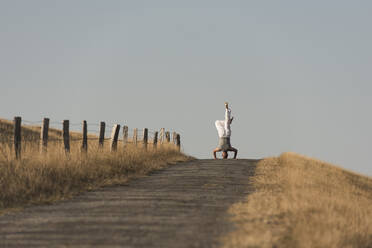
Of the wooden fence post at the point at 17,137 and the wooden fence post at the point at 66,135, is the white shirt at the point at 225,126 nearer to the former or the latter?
the wooden fence post at the point at 66,135

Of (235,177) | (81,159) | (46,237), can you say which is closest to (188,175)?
(235,177)

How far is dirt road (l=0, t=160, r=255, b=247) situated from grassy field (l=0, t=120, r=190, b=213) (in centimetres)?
76

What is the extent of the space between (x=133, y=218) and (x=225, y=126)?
1729 centimetres

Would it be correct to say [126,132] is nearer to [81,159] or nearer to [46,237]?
[81,159]

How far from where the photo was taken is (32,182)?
474 inches

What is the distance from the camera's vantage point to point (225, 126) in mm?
25562

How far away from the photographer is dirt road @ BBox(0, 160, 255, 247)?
704cm

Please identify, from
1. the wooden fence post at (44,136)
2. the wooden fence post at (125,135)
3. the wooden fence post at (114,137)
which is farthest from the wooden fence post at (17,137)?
the wooden fence post at (125,135)

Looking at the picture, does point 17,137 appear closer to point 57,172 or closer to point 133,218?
point 57,172

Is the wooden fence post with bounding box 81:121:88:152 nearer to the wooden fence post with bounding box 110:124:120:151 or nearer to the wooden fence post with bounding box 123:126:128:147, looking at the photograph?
the wooden fence post with bounding box 110:124:120:151

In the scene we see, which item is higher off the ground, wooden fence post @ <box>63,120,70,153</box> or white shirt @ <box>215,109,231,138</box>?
white shirt @ <box>215,109,231,138</box>

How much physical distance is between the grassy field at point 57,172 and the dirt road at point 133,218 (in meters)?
0.76

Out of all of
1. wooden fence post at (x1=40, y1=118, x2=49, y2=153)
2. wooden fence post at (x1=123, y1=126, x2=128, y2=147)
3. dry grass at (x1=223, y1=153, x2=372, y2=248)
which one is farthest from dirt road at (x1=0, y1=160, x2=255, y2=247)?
wooden fence post at (x1=123, y1=126, x2=128, y2=147)

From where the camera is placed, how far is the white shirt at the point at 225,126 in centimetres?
2531
